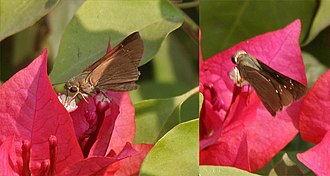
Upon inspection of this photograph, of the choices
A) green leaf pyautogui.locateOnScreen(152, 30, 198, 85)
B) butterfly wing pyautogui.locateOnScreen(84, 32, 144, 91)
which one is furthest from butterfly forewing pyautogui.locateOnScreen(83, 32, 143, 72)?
green leaf pyautogui.locateOnScreen(152, 30, 198, 85)

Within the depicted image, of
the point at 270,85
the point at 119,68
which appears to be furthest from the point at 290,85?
the point at 119,68

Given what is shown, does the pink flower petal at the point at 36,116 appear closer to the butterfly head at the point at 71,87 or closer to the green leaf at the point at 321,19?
the butterfly head at the point at 71,87

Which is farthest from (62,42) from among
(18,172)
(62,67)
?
(18,172)

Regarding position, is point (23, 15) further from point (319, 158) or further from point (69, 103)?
point (319, 158)

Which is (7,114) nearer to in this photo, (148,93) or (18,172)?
(18,172)

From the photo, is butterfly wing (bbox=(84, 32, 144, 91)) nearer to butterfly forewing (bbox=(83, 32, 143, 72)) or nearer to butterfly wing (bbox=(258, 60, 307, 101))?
butterfly forewing (bbox=(83, 32, 143, 72))

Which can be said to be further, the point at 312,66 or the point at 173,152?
the point at 312,66

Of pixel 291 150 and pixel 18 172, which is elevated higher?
pixel 18 172
